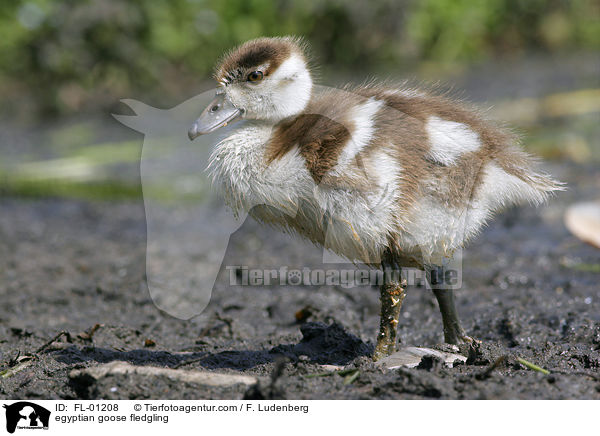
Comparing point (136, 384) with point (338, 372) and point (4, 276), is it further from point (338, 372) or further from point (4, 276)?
point (4, 276)

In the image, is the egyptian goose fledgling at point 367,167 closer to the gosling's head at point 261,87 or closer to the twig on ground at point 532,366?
the gosling's head at point 261,87

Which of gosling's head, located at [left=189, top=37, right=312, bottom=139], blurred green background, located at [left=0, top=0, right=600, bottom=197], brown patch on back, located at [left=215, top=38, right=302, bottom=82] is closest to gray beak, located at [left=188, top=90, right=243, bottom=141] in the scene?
gosling's head, located at [left=189, top=37, right=312, bottom=139]

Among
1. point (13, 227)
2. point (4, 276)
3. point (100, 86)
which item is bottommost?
point (4, 276)

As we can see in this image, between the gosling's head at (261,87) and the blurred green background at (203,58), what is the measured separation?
6470 millimetres

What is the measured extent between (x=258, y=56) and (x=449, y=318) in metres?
1.69

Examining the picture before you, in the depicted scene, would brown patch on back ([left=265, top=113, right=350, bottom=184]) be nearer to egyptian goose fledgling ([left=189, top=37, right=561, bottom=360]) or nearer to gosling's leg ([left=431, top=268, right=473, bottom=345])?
egyptian goose fledgling ([left=189, top=37, right=561, bottom=360])

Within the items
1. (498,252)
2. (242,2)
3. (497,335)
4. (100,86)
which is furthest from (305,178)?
(242,2)

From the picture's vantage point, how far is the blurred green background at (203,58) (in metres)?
11.5

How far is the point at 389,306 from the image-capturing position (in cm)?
358

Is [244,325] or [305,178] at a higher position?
[305,178]

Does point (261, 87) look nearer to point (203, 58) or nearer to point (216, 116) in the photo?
point (216, 116)

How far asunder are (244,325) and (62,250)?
2.54 metres

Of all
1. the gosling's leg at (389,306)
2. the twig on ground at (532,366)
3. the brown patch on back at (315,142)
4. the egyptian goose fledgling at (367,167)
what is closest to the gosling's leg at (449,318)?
the egyptian goose fledgling at (367,167)

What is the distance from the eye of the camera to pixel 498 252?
604 cm
